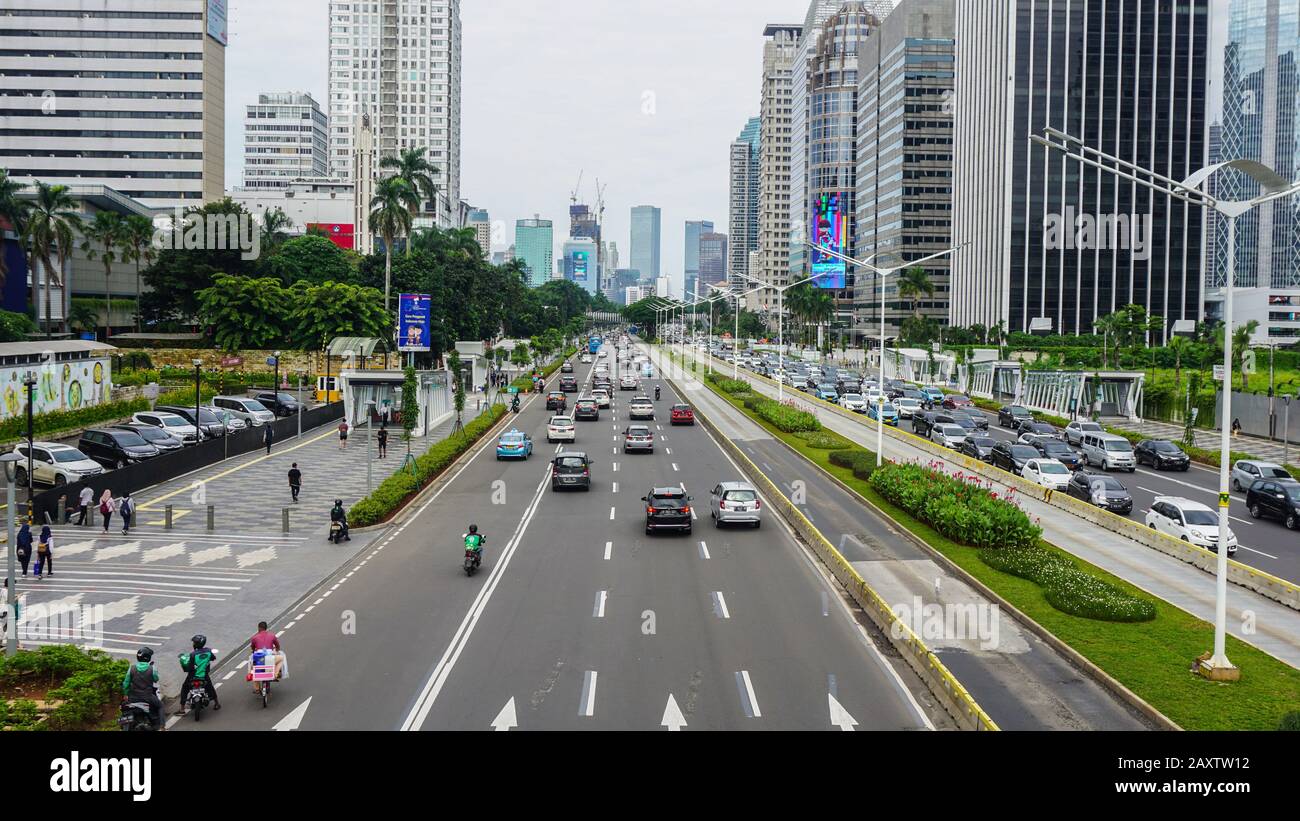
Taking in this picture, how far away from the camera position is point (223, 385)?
77.9 meters

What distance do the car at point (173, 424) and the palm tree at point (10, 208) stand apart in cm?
4376

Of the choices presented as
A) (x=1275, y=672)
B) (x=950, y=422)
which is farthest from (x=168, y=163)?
(x=1275, y=672)

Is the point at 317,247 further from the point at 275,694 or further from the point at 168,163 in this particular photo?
the point at 275,694

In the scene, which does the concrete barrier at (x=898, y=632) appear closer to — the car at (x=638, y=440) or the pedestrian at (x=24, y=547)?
the car at (x=638, y=440)

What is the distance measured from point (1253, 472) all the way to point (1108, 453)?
294 inches

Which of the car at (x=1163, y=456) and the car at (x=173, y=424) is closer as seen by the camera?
the car at (x=1163, y=456)

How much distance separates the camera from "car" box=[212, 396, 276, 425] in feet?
193

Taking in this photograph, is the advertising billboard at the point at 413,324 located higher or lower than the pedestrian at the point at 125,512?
higher

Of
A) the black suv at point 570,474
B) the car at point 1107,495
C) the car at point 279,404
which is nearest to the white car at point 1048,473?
the car at point 1107,495

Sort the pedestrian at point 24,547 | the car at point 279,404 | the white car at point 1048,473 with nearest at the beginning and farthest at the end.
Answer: the pedestrian at point 24,547 < the white car at point 1048,473 < the car at point 279,404

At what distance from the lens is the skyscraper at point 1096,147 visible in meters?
142

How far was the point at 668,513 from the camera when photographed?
31.5 metres

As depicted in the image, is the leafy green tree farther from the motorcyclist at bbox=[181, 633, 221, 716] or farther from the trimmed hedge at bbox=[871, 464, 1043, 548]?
the motorcyclist at bbox=[181, 633, 221, 716]
